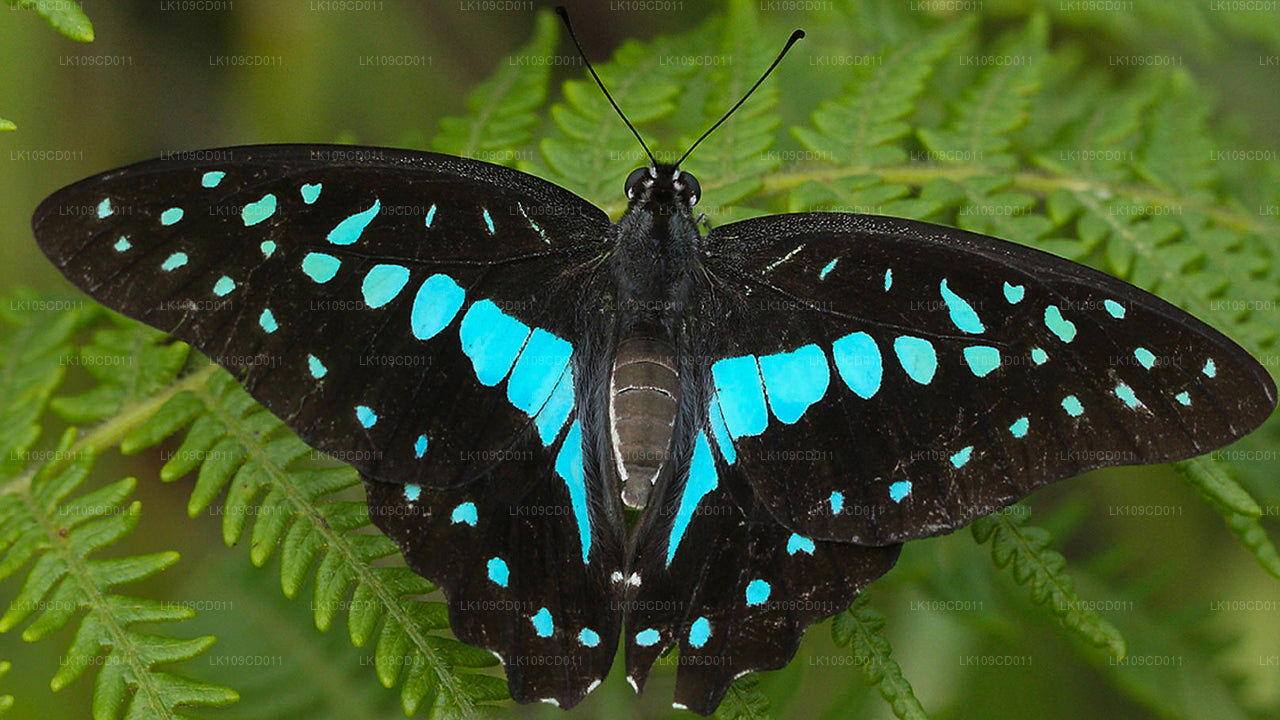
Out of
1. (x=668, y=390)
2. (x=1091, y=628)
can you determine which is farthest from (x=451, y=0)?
(x=1091, y=628)

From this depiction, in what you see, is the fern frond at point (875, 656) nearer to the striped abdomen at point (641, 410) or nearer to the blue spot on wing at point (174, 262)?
the striped abdomen at point (641, 410)

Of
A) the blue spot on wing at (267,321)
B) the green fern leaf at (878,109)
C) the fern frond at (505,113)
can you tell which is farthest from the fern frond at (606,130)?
the blue spot on wing at (267,321)

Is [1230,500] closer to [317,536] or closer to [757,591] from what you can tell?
[757,591]

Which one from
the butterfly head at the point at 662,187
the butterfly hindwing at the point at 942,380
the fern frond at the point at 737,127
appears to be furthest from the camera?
the fern frond at the point at 737,127

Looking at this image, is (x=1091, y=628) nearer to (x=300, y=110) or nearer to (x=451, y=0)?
(x=300, y=110)

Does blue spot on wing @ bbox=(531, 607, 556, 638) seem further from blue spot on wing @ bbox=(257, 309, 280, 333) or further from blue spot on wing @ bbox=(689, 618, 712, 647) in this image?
blue spot on wing @ bbox=(257, 309, 280, 333)

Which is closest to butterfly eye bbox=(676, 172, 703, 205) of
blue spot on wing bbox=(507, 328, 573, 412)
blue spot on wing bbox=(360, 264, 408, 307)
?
blue spot on wing bbox=(507, 328, 573, 412)
